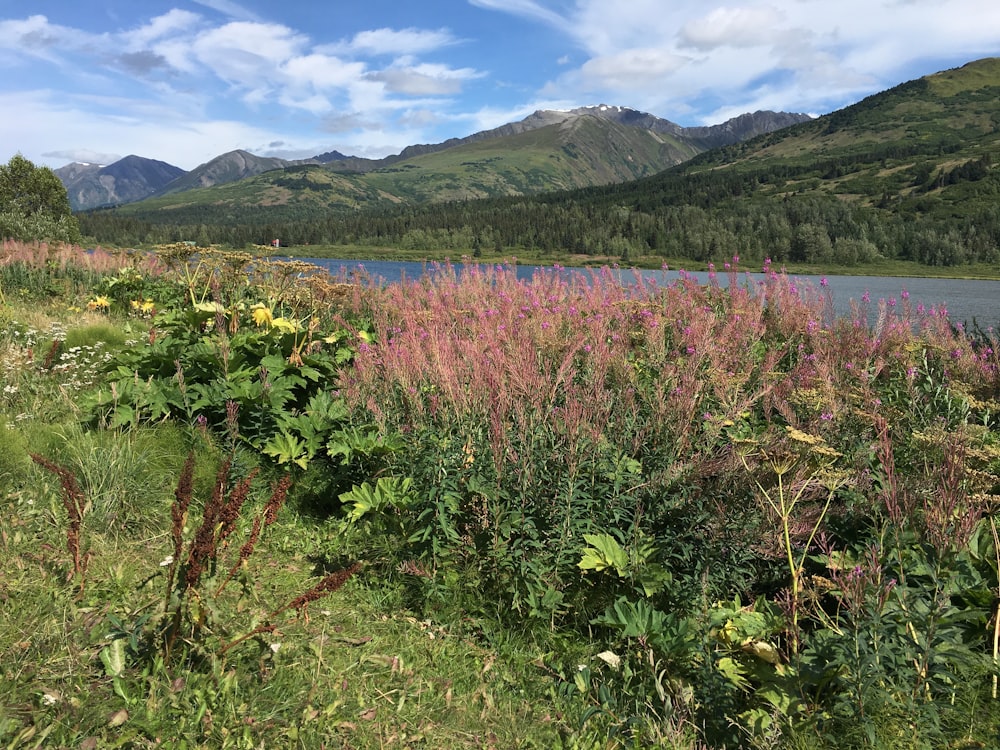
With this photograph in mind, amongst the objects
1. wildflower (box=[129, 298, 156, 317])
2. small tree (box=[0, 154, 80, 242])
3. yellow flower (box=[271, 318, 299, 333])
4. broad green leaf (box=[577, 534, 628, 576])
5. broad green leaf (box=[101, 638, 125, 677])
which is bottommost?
broad green leaf (box=[101, 638, 125, 677])

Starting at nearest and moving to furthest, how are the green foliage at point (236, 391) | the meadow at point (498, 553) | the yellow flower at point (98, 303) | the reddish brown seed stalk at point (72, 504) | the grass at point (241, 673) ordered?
the grass at point (241, 673), the meadow at point (498, 553), the reddish brown seed stalk at point (72, 504), the green foliage at point (236, 391), the yellow flower at point (98, 303)

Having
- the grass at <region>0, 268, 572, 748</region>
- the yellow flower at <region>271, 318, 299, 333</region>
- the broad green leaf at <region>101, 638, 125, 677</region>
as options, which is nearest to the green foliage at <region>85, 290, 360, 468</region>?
the yellow flower at <region>271, 318, 299, 333</region>

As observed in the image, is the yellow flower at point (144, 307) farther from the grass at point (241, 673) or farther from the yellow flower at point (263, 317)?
the grass at point (241, 673)

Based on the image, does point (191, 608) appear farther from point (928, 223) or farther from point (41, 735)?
point (928, 223)

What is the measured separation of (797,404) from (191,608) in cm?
448

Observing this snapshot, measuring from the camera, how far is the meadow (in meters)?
2.42

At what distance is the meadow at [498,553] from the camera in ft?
7.93

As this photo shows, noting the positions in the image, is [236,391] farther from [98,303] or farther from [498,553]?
[98,303]

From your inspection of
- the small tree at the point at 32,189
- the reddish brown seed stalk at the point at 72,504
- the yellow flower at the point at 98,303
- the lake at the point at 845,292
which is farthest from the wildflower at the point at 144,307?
the small tree at the point at 32,189

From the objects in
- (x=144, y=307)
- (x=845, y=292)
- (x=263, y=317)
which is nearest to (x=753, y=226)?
(x=845, y=292)

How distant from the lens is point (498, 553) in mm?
3434

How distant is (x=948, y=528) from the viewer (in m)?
2.77

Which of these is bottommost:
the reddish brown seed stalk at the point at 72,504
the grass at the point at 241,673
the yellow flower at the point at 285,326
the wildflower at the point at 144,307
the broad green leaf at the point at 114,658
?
the grass at the point at 241,673

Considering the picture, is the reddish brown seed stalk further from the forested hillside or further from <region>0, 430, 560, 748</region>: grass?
the forested hillside
